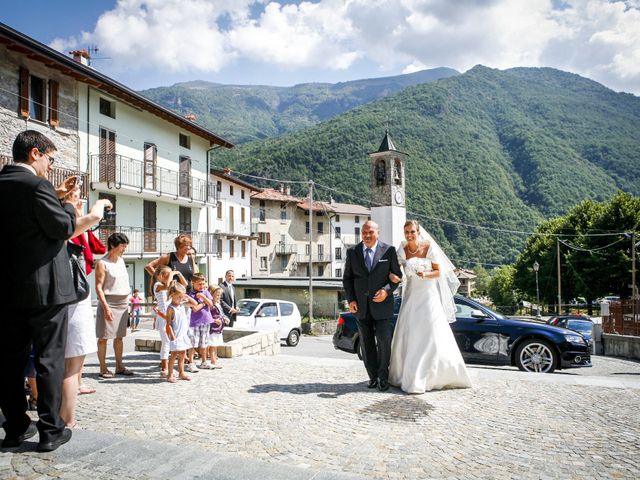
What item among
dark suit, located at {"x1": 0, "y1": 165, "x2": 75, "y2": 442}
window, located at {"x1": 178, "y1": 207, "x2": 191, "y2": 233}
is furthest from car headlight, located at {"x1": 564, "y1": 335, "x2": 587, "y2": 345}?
window, located at {"x1": 178, "y1": 207, "x2": 191, "y2": 233}

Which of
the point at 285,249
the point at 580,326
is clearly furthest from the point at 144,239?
the point at 285,249

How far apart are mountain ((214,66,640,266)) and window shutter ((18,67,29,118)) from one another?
46370 millimetres

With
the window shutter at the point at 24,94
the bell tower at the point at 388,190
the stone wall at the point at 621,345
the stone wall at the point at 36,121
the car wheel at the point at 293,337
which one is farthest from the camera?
the bell tower at the point at 388,190

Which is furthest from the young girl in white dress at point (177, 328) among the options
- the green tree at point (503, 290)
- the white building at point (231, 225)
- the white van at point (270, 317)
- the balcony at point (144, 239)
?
A: the green tree at point (503, 290)

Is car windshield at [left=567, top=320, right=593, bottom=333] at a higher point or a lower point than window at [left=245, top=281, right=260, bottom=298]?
lower

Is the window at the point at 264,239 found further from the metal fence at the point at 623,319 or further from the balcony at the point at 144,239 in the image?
the metal fence at the point at 623,319

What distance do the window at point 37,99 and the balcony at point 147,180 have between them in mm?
2681

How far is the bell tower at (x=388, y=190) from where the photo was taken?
3500 centimetres

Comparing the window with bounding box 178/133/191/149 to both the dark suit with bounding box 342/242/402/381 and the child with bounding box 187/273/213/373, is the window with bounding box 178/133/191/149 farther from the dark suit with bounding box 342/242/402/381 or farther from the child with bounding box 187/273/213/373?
the dark suit with bounding box 342/242/402/381

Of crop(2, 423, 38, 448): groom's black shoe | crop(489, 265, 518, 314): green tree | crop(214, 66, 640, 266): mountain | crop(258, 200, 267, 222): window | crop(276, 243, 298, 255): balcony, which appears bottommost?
crop(489, 265, 518, 314): green tree

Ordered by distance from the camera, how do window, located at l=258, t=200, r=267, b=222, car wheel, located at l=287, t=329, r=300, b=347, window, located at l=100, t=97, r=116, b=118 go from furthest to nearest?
window, located at l=258, t=200, r=267, b=222 → window, located at l=100, t=97, r=116, b=118 → car wheel, located at l=287, t=329, r=300, b=347

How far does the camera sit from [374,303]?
5.37 meters

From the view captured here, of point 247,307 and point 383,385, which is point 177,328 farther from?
point 247,307

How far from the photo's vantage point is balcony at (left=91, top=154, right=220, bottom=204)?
21.2m
